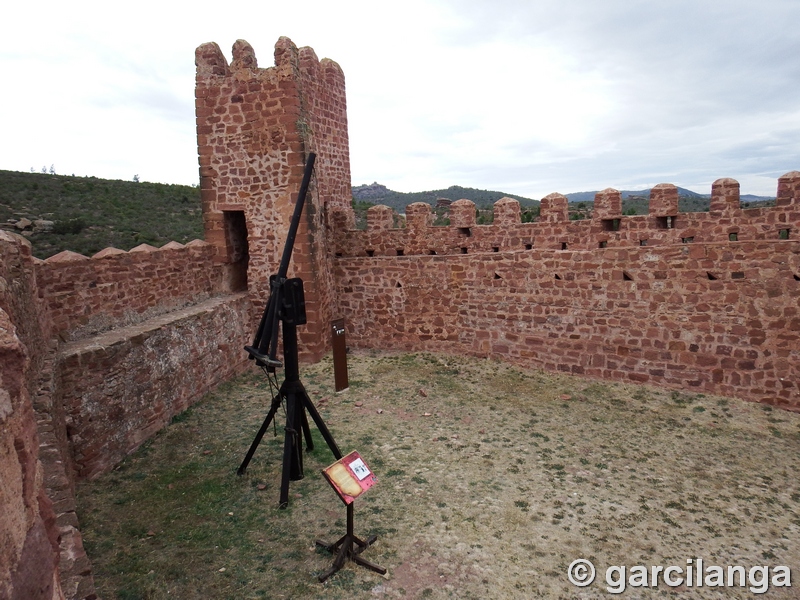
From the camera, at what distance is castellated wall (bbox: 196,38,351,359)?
918cm

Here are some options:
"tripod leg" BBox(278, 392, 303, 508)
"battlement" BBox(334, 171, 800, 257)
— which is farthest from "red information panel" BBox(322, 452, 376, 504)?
"battlement" BBox(334, 171, 800, 257)

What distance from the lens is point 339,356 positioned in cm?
824

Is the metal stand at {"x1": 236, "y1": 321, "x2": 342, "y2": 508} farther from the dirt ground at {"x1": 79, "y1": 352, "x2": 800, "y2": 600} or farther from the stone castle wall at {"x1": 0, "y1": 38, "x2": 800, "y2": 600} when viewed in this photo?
the stone castle wall at {"x1": 0, "y1": 38, "x2": 800, "y2": 600}

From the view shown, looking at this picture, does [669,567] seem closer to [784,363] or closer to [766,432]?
[766,432]

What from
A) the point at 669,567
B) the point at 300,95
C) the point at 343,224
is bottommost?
the point at 669,567

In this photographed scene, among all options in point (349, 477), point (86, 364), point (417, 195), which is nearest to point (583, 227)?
point (349, 477)

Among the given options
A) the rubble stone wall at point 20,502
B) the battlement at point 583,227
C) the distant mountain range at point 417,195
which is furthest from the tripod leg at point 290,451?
the distant mountain range at point 417,195

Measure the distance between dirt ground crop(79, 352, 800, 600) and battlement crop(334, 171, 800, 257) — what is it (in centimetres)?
282

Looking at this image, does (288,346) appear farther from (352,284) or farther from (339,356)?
(352,284)

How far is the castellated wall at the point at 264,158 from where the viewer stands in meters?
9.18

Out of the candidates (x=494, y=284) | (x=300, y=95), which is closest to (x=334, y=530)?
(x=494, y=284)

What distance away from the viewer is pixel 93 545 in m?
4.47

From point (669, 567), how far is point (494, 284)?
5.78 metres

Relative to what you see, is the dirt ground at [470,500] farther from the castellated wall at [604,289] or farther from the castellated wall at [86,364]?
the castellated wall at [604,289]
